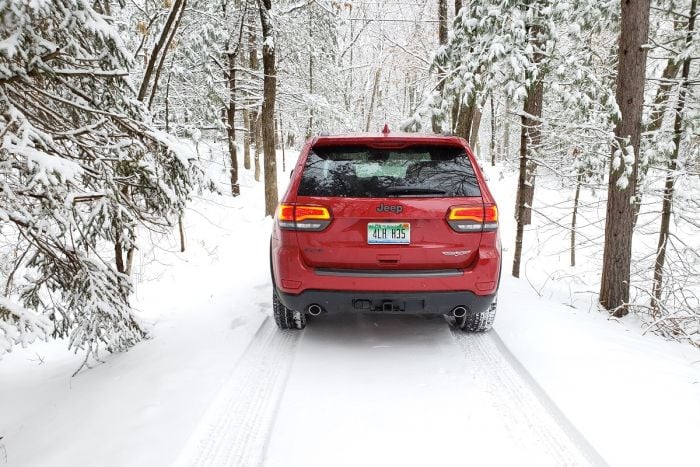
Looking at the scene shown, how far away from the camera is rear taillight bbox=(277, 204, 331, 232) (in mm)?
3658

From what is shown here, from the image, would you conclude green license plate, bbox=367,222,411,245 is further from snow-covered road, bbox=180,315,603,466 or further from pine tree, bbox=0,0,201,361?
pine tree, bbox=0,0,201,361

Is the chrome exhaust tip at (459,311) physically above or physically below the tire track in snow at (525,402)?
above

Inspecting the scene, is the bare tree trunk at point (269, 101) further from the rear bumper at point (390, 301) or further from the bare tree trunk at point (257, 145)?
the bare tree trunk at point (257, 145)

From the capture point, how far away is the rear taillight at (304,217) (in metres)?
3.66

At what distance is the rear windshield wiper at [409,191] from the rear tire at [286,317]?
1.53 meters

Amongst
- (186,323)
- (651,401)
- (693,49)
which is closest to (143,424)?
(186,323)

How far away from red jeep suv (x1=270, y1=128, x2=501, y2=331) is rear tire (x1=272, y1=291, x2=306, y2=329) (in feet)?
1.47

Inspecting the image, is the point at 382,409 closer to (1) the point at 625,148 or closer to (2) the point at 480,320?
(2) the point at 480,320

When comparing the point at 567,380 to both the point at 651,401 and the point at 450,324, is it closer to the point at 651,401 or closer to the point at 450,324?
the point at 651,401

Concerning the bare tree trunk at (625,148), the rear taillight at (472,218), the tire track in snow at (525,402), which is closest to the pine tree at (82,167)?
the rear taillight at (472,218)

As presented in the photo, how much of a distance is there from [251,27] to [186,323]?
13957 millimetres

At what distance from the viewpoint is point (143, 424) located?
292 cm

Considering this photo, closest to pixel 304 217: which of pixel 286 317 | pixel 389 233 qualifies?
pixel 389 233

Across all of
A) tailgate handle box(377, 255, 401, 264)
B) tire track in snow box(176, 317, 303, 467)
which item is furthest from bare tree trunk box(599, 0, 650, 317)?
tire track in snow box(176, 317, 303, 467)
